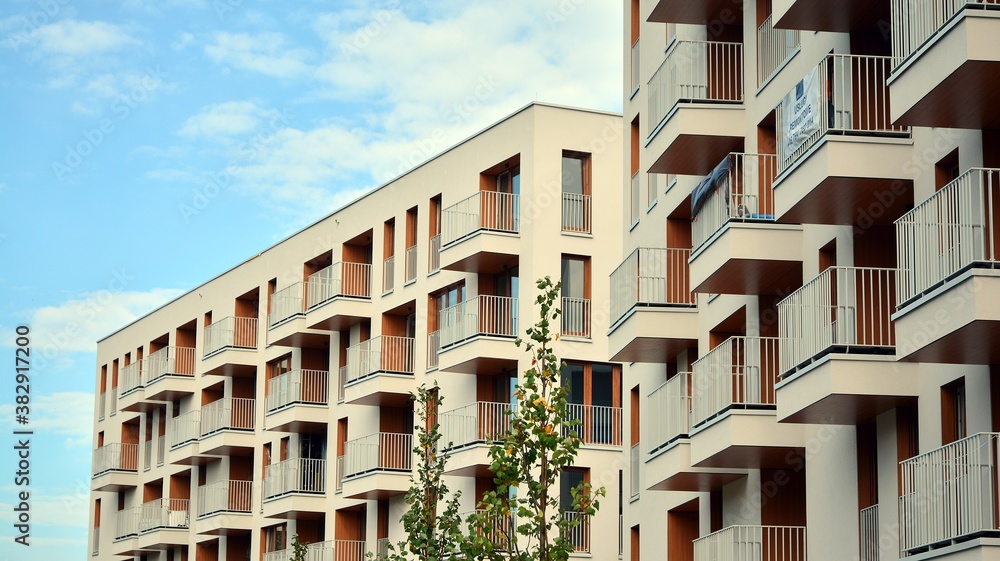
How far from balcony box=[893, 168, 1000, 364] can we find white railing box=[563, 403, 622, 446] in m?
21.4

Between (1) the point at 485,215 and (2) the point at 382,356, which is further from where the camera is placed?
(2) the point at 382,356

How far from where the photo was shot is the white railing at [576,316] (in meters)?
40.0

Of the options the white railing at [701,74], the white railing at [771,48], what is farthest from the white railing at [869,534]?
the white railing at [701,74]

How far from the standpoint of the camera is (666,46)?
31.7 metres

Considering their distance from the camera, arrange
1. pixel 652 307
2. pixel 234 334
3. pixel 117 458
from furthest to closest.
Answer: pixel 117 458 < pixel 234 334 < pixel 652 307

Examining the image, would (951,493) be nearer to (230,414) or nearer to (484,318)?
(484,318)

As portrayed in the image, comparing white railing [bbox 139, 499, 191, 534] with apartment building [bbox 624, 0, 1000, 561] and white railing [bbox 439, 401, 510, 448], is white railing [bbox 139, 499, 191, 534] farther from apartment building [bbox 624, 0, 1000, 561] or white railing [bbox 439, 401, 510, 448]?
apartment building [bbox 624, 0, 1000, 561]

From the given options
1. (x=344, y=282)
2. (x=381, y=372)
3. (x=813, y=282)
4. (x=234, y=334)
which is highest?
(x=344, y=282)

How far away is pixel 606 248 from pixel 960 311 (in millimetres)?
23991

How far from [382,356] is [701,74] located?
1867 cm

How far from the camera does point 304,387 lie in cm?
4978

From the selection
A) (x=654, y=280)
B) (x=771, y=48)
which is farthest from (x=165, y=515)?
(x=771, y=48)

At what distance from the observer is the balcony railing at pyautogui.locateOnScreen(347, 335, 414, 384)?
44.6 metres

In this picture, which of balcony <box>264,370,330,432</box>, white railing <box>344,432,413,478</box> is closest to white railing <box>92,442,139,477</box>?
balcony <box>264,370,330,432</box>
